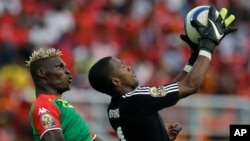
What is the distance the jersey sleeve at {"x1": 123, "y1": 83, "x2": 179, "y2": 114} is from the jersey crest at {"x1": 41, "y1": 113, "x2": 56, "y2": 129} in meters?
0.67

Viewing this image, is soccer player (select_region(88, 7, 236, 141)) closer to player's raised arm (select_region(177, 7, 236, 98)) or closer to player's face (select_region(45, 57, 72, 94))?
player's raised arm (select_region(177, 7, 236, 98))

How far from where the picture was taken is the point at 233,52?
17922 millimetres

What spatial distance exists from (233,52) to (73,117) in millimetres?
9753

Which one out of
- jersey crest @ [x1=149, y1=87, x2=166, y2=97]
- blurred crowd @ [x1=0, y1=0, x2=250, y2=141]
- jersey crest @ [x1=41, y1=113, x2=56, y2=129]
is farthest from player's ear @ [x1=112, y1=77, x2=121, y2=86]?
blurred crowd @ [x1=0, y1=0, x2=250, y2=141]

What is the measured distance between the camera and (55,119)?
8.30 m

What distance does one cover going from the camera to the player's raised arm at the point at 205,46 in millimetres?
8180

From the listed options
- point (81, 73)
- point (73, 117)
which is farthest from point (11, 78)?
point (73, 117)

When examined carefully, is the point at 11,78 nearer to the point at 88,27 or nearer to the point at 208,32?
the point at 88,27

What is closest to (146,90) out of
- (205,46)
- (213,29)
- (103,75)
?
(103,75)

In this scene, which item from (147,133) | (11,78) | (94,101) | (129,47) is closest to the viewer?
(147,133)

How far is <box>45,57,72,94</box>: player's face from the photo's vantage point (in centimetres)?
864

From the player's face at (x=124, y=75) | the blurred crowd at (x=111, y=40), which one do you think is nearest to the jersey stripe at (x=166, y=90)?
the player's face at (x=124, y=75)

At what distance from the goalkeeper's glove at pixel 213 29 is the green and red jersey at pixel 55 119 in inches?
48.8

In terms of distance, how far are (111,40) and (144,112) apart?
9.31 metres
